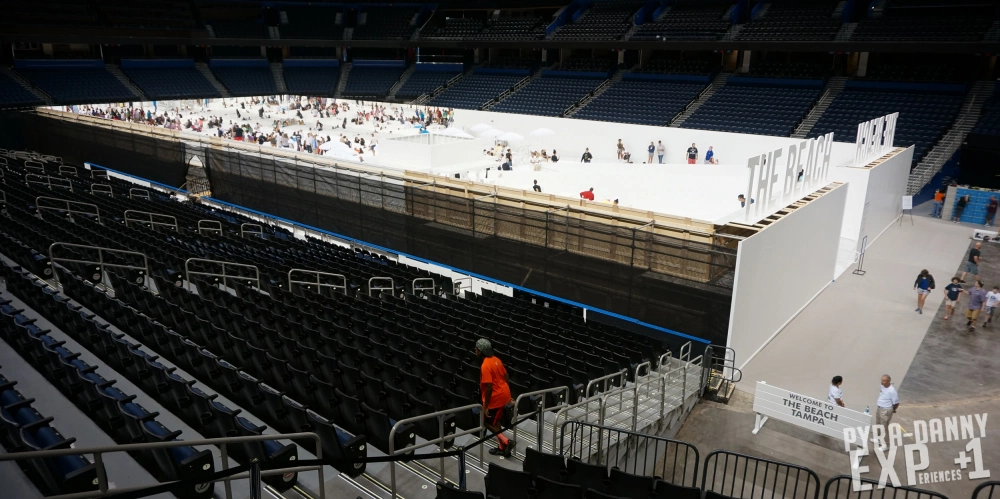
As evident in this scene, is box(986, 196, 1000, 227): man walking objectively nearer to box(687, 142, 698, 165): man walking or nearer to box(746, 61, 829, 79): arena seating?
box(687, 142, 698, 165): man walking

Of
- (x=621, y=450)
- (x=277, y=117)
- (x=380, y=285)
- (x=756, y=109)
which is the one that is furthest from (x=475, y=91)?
(x=621, y=450)

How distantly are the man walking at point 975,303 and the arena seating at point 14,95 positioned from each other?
47.3m

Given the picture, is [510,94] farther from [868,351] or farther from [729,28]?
[868,351]

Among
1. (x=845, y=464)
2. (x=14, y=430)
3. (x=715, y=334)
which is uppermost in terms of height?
(x=14, y=430)

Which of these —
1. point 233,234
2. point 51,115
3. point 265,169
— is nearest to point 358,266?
point 233,234

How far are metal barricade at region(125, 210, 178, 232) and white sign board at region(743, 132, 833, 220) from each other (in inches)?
577

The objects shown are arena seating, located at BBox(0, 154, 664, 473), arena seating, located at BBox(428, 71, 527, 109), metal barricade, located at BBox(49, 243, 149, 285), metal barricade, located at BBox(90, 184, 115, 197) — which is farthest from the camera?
arena seating, located at BBox(428, 71, 527, 109)

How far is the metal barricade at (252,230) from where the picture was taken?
1843 centimetres

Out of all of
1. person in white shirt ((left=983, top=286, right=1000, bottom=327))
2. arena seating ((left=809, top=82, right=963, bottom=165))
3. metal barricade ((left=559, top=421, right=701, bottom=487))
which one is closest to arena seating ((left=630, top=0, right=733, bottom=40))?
arena seating ((left=809, top=82, right=963, bottom=165))

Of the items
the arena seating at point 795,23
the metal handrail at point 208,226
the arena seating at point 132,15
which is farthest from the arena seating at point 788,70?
the arena seating at point 132,15

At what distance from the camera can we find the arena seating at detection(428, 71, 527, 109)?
45812 mm

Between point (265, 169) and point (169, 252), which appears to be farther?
point (265, 169)

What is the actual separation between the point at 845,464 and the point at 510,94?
37936 mm

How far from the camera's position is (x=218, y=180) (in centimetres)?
2383
